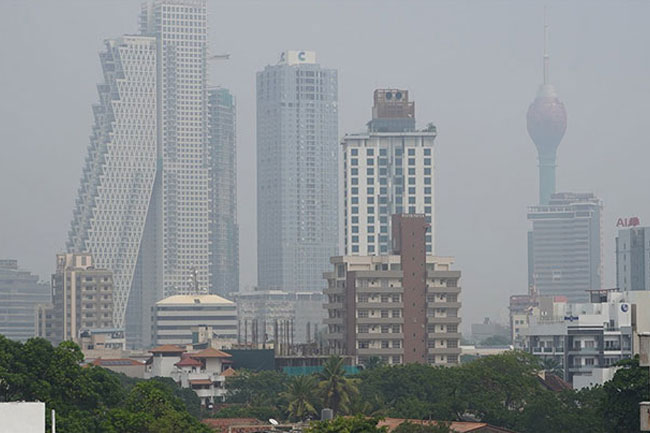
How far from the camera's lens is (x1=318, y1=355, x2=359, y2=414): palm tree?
140250 mm

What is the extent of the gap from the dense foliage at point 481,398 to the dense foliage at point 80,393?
20.8 metres

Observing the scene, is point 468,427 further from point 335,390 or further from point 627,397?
point 335,390

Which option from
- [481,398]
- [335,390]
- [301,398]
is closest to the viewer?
[481,398]

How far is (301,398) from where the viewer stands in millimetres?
140375

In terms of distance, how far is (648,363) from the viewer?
4925cm

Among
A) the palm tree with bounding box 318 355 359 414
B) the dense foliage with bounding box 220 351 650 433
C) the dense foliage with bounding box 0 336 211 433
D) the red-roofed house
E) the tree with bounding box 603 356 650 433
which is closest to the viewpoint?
the dense foliage with bounding box 0 336 211 433

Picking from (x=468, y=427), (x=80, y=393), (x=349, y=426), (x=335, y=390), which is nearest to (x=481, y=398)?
(x=468, y=427)

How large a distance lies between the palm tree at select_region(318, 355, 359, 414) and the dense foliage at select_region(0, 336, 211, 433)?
50.3m

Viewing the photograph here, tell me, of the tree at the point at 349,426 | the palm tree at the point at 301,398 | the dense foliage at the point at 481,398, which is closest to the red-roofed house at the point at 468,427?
the dense foliage at the point at 481,398

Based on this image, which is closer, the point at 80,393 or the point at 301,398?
the point at 80,393

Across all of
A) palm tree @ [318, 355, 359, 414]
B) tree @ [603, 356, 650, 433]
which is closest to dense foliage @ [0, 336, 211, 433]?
tree @ [603, 356, 650, 433]

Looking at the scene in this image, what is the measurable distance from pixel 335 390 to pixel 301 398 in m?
3.06

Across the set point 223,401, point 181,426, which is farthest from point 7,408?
point 223,401

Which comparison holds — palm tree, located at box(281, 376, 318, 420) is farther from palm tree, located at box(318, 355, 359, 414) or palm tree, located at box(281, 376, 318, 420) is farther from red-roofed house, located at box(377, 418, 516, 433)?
red-roofed house, located at box(377, 418, 516, 433)
